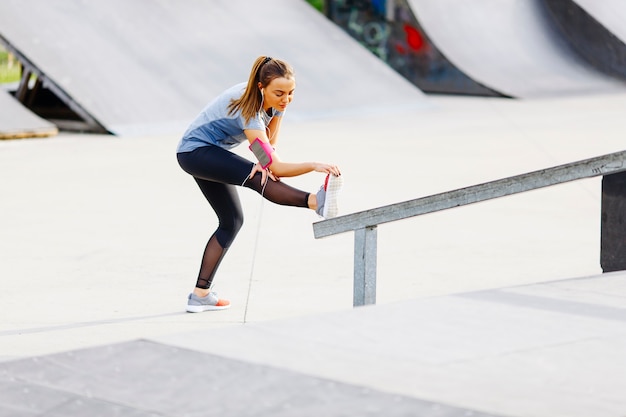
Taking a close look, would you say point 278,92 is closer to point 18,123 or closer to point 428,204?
point 428,204

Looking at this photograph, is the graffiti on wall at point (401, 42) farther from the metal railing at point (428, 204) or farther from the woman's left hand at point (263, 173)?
the metal railing at point (428, 204)

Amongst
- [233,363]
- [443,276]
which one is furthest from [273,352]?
[443,276]

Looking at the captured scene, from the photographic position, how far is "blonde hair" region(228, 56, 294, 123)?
20.2ft

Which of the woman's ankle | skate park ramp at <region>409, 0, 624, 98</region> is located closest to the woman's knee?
the woman's ankle

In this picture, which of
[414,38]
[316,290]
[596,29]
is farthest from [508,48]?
[316,290]

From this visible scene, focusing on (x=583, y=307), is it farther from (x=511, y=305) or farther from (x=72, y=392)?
(x=72, y=392)

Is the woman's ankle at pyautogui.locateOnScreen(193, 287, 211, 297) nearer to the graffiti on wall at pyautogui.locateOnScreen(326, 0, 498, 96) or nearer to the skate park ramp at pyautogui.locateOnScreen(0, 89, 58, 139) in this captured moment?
the skate park ramp at pyautogui.locateOnScreen(0, 89, 58, 139)

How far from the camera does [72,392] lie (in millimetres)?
4414

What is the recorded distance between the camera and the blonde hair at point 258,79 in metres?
6.14

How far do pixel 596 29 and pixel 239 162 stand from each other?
57.4ft

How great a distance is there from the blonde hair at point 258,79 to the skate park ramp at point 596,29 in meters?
17.1

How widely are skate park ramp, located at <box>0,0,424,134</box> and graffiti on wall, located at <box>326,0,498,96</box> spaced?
1.95m

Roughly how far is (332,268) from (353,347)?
3.03 m

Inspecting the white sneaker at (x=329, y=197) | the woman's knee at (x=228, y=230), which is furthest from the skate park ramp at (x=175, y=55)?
the white sneaker at (x=329, y=197)
